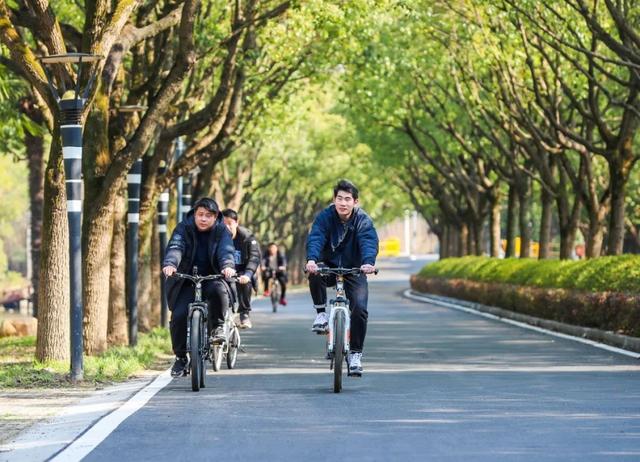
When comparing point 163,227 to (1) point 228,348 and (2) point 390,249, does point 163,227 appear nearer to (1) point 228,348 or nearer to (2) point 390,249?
(1) point 228,348

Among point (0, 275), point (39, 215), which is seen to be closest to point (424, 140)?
point (39, 215)

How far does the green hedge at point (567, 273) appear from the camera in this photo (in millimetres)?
22734

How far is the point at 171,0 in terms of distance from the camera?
79.9 feet

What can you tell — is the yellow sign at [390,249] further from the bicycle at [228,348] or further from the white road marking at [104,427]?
the white road marking at [104,427]

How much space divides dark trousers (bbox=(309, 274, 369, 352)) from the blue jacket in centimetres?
15

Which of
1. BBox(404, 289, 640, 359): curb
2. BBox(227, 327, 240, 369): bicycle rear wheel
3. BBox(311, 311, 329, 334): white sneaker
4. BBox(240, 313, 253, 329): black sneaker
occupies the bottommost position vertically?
BBox(404, 289, 640, 359): curb

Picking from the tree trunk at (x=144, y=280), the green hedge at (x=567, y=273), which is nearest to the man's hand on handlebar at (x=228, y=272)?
the green hedge at (x=567, y=273)

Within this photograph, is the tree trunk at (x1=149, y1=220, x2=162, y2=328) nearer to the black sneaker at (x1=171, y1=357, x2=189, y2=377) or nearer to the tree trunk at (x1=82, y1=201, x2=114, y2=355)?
the tree trunk at (x1=82, y1=201, x2=114, y2=355)

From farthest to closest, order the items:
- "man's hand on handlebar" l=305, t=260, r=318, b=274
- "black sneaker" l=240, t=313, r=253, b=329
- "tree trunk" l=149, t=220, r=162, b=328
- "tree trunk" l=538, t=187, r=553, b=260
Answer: "tree trunk" l=538, t=187, r=553, b=260 → "tree trunk" l=149, t=220, r=162, b=328 → "black sneaker" l=240, t=313, r=253, b=329 → "man's hand on handlebar" l=305, t=260, r=318, b=274

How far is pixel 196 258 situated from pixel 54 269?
13.4 ft

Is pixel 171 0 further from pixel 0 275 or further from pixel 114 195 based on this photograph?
pixel 0 275

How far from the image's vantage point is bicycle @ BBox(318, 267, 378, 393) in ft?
44.1

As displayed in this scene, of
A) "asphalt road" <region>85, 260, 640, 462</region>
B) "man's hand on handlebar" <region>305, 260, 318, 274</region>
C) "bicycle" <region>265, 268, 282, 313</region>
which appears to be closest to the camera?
"asphalt road" <region>85, 260, 640, 462</region>

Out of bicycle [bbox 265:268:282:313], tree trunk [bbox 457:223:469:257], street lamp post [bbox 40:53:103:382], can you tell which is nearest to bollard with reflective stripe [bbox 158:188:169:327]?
street lamp post [bbox 40:53:103:382]
